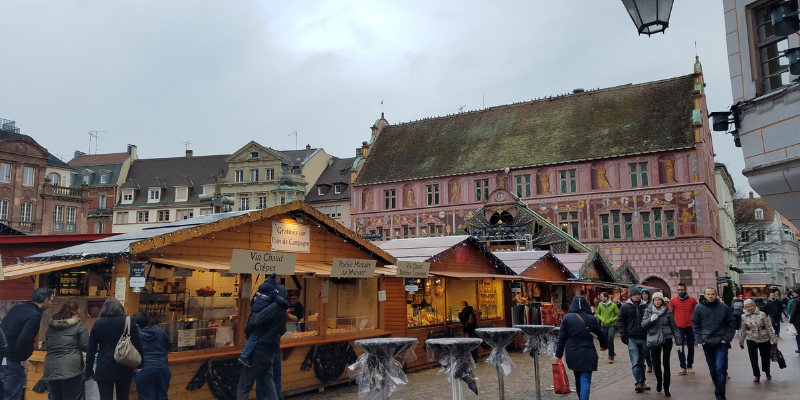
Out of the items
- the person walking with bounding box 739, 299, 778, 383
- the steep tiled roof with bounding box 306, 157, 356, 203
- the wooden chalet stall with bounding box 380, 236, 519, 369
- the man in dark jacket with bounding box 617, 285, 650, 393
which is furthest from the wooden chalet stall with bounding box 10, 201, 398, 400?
the steep tiled roof with bounding box 306, 157, 356, 203

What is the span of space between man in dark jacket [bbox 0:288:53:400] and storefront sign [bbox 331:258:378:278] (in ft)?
16.2

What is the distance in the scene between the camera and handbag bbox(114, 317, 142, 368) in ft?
23.4

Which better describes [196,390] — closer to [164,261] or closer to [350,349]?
[164,261]

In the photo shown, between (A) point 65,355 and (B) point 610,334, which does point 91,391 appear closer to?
(A) point 65,355

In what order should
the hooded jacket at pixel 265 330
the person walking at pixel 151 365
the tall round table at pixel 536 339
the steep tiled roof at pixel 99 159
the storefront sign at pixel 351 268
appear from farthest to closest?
1. the steep tiled roof at pixel 99 159
2. the storefront sign at pixel 351 268
3. the tall round table at pixel 536 339
4. the hooded jacket at pixel 265 330
5. the person walking at pixel 151 365

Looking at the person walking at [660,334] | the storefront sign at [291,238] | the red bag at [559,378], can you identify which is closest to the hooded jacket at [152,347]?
the storefront sign at [291,238]

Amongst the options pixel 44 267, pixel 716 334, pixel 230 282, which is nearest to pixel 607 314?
pixel 716 334

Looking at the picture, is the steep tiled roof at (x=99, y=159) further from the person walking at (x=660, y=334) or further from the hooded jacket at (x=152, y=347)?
the person walking at (x=660, y=334)

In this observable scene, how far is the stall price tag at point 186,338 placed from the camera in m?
9.57

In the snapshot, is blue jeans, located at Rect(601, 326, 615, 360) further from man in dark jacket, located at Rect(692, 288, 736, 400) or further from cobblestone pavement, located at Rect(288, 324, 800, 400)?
man in dark jacket, located at Rect(692, 288, 736, 400)

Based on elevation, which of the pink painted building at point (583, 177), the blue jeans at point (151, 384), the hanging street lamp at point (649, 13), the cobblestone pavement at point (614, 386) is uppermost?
the pink painted building at point (583, 177)

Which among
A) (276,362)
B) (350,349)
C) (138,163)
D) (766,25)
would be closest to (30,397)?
(276,362)

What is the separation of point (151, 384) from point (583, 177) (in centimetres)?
3489

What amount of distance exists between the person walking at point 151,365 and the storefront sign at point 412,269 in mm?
6407
